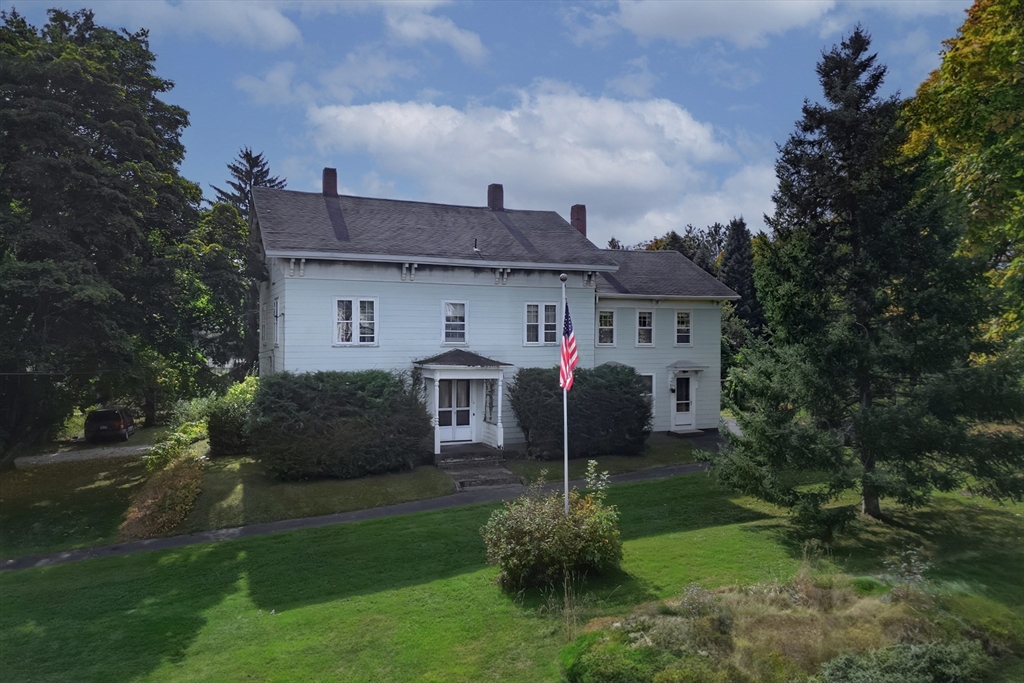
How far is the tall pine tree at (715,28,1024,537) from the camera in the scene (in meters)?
12.0

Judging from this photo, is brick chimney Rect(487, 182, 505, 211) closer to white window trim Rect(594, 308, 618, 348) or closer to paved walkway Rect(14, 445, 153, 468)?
white window trim Rect(594, 308, 618, 348)

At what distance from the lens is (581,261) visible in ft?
78.3

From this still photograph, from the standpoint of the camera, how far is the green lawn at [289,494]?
53.3 feet

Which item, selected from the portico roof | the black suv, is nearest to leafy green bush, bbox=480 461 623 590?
the portico roof

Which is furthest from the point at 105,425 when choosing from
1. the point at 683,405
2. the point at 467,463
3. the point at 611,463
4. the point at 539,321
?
the point at 683,405

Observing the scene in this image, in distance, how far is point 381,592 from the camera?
11.0 meters

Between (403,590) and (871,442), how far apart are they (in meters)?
9.13

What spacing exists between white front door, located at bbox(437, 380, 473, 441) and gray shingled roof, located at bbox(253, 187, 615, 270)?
4.41 meters

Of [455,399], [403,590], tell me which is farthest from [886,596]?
[455,399]

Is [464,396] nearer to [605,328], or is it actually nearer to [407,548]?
[605,328]

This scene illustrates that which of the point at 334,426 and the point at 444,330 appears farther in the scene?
the point at 444,330

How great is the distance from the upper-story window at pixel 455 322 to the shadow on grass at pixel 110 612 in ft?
34.0

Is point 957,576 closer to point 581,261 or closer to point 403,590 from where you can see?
point 403,590

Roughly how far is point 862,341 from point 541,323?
12248mm
